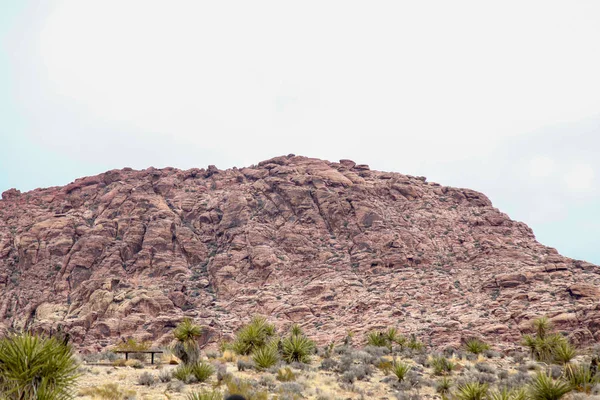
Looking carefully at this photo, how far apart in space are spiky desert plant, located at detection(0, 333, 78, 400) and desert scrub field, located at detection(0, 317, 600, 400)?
1.83m

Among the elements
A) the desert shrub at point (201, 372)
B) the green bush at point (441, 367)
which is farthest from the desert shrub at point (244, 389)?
the green bush at point (441, 367)

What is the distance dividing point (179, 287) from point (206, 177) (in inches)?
1044

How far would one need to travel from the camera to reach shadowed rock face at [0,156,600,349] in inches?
1522

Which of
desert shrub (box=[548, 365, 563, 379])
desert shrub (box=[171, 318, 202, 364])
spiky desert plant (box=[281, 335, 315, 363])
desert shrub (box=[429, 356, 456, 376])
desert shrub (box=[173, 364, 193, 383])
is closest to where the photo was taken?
desert shrub (box=[173, 364, 193, 383])

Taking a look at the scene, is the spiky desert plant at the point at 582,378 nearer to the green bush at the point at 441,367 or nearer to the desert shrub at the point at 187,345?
the green bush at the point at 441,367

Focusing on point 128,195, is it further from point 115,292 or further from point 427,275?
point 427,275

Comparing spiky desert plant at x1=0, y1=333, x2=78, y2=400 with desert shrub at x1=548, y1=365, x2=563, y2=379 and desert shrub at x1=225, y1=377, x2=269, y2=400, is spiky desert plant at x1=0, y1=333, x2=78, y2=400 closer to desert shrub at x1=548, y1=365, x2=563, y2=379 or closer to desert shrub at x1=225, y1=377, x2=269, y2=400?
desert shrub at x1=225, y1=377, x2=269, y2=400

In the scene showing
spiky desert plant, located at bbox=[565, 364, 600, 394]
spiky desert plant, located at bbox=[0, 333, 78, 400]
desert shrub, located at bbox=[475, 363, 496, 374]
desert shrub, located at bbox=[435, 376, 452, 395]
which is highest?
spiky desert plant, located at bbox=[0, 333, 78, 400]

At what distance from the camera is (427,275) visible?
4534 cm

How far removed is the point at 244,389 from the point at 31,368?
6.89 meters

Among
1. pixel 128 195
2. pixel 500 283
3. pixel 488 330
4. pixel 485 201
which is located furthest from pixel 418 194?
pixel 128 195

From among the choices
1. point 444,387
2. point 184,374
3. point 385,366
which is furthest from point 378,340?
point 184,374

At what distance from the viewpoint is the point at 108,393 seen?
12.5m

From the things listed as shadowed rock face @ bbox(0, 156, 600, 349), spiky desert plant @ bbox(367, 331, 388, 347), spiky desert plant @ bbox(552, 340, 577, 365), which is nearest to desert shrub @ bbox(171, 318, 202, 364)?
spiky desert plant @ bbox(367, 331, 388, 347)
